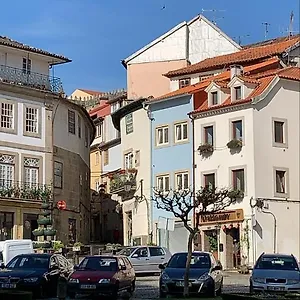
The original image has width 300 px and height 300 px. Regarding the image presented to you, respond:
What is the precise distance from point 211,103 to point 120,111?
31.8 feet

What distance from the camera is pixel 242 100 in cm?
4969

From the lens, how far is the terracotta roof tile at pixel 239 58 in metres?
56.6

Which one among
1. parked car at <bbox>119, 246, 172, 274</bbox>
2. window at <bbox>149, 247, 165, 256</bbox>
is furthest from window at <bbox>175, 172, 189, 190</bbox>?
parked car at <bbox>119, 246, 172, 274</bbox>

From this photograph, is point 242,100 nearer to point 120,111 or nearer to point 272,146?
point 272,146

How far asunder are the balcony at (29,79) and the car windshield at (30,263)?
24.8m

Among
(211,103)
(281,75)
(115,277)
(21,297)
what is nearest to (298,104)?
(281,75)

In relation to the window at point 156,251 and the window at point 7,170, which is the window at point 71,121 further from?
the window at point 156,251

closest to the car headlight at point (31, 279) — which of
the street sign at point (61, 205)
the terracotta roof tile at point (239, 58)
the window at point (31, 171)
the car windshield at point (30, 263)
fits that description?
the car windshield at point (30, 263)

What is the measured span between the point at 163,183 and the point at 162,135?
127 inches

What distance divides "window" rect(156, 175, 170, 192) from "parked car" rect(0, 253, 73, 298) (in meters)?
23.9

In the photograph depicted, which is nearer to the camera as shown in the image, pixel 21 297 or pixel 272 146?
pixel 21 297

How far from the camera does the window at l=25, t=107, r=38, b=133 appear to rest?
53281mm

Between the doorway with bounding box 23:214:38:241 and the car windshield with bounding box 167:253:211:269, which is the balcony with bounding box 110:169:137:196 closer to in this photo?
the doorway with bounding box 23:214:38:241

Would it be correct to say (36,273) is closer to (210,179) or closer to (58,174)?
(210,179)
